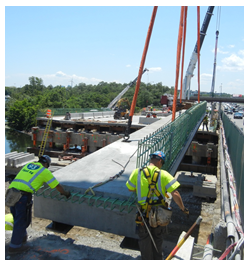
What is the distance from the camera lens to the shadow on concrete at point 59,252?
13.5ft

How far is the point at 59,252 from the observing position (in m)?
4.27

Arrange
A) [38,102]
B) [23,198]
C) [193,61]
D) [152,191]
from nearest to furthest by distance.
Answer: [152,191], [23,198], [193,61], [38,102]

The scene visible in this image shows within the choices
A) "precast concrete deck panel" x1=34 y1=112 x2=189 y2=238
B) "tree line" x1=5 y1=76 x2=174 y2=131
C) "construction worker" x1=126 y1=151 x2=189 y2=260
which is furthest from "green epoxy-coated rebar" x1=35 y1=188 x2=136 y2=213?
"tree line" x1=5 y1=76 x2=174 y2=131

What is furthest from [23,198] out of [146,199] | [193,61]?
[193,61]

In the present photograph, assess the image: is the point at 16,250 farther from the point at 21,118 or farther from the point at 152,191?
the point at 21,118

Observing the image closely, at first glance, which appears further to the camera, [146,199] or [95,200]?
[95,200]

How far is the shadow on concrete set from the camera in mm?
4113

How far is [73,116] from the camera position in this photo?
2816 cm

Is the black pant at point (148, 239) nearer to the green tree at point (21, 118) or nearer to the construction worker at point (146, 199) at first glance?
the construction worker at point (146, 199)

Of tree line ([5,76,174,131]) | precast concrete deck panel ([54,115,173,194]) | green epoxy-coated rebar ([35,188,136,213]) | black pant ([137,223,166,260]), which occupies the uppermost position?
tree line ([5,76,174,131])

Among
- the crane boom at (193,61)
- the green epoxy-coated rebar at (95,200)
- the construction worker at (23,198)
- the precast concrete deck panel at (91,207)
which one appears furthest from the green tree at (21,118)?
the construction worker at (23,198)

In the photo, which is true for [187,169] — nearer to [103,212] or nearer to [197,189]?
[197,189]

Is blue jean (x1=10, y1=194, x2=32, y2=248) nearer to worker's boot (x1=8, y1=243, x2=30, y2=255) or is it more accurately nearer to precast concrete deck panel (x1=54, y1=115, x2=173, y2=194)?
worker's boot (x1=8, y1=243, x2=30, y2=255)

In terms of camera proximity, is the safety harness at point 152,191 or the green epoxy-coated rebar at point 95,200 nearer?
the safety harness at point 152,191
